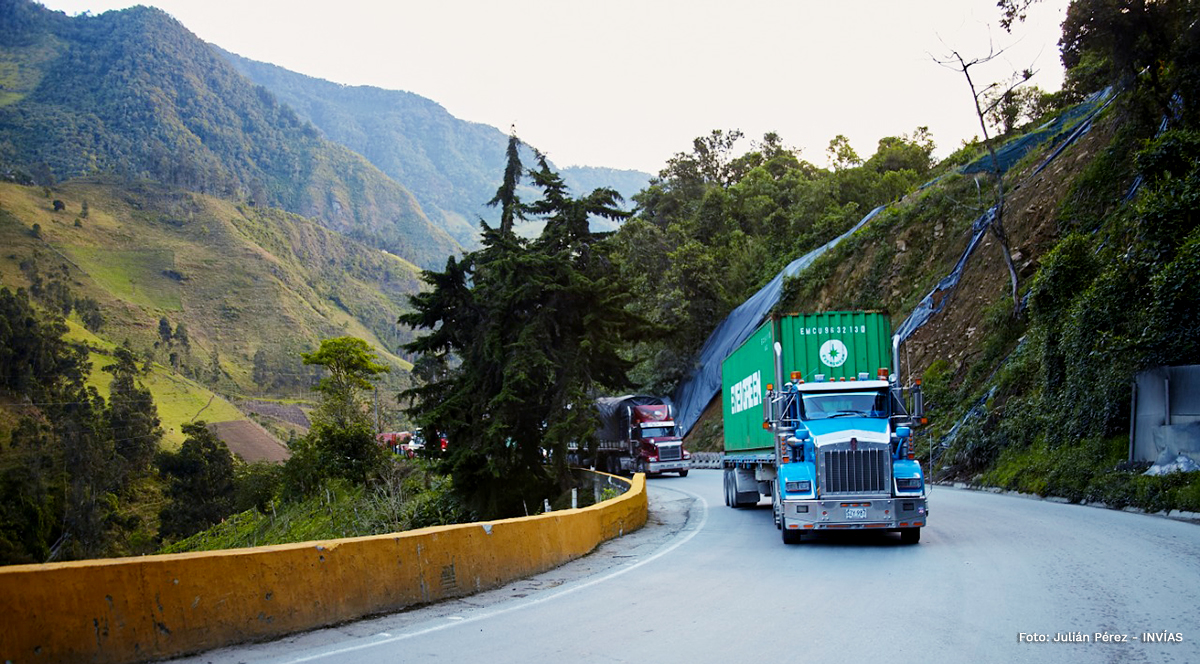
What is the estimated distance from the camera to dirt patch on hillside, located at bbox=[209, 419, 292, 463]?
297 ft

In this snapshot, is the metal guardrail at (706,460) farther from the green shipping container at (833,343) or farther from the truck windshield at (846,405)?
the truck windshield at (846,405)

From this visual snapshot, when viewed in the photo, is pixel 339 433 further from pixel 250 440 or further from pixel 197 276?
pixel 197 276

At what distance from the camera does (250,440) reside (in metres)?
95.2

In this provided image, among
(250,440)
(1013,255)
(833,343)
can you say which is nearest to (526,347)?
(833,343)

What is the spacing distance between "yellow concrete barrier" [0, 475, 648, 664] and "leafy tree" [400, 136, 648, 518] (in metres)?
20.5

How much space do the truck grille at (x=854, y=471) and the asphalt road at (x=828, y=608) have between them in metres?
Answer: 0.91

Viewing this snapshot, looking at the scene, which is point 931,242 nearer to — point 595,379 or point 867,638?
point 595,379

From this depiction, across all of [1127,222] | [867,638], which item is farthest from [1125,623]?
[1127,222]

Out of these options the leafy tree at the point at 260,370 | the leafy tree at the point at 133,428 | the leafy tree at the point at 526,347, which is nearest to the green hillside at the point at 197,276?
the leafy tree at the point at 260,370

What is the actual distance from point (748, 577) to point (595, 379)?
23771 millimetres

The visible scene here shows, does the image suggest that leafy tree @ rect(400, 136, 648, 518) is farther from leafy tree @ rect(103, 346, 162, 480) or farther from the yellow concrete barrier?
leafy tree @ rect(103, 346, 162, 480)

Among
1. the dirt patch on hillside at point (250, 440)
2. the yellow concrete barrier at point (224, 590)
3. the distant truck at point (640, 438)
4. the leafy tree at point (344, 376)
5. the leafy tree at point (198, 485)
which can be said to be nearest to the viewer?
the yellow concrete barrier at point (224, 590)

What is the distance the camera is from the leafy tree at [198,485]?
63844mm

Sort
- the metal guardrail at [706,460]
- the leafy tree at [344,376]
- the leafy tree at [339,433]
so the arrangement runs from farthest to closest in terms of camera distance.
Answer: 1. the leafy tree at [344,376]
2. the leafy tree at [339,433]
3. the metal guardrail at [706,460]
